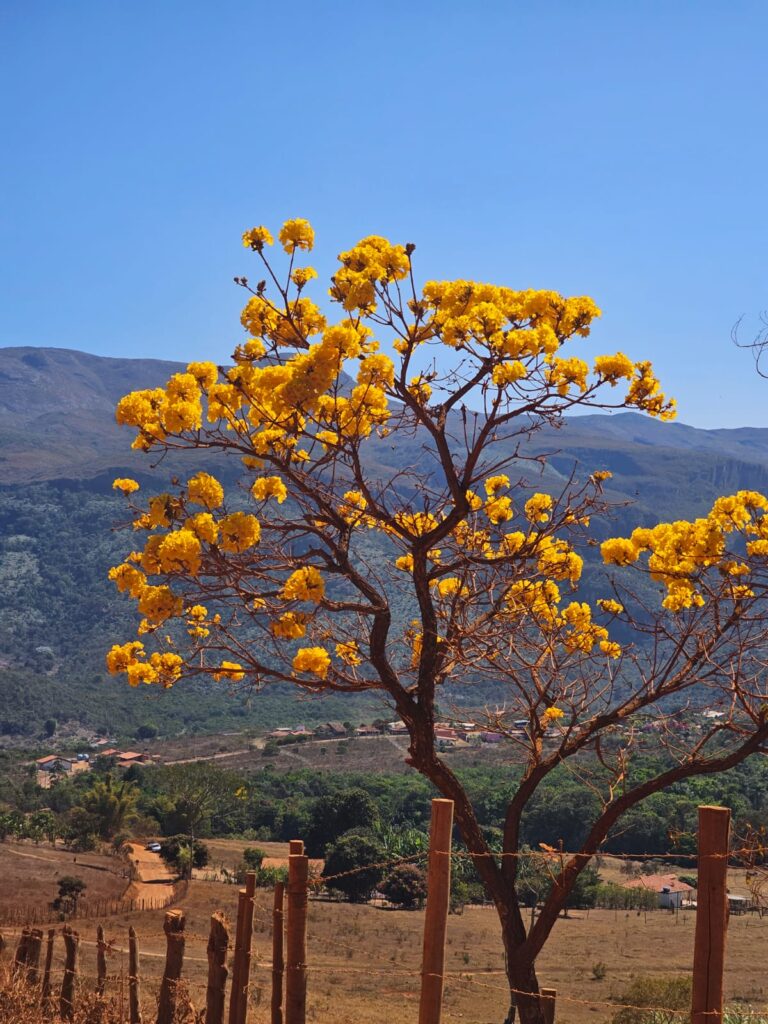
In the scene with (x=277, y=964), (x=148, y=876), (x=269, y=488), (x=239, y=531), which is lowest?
(x=148, y=876)

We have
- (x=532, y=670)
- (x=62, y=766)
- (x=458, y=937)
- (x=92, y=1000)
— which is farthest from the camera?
(x=62, y=766)

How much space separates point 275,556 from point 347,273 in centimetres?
163

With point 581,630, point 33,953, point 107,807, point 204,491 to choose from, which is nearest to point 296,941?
point 204,491

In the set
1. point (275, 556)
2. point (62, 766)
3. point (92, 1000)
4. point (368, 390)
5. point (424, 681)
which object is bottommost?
point (62, 766)

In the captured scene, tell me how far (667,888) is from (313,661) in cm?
3890

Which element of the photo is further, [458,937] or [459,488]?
[458,937]

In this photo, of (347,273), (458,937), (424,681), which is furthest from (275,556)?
(458,937)

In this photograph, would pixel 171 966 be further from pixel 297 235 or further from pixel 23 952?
pixel 297 235

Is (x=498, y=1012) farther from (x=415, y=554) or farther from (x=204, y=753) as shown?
(x=204, y=753)

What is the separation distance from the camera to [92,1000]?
962 cm

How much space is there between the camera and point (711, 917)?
13.0 feet

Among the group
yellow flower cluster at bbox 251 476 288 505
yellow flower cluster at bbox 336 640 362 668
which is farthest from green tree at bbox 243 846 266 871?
yellow flower cluster at bbox 251 476 288 505

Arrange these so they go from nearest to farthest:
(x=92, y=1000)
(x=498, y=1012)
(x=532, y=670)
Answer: (x=532, y=670)
(x=92, y=1000)
(x=498, y=1012)

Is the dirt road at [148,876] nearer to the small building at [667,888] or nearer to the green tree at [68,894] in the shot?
the green tree at [68,894]
